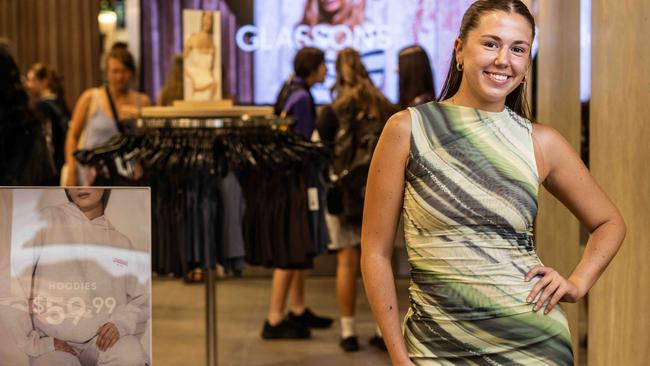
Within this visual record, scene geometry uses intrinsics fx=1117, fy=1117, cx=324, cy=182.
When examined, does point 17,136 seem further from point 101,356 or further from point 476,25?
point 476,25

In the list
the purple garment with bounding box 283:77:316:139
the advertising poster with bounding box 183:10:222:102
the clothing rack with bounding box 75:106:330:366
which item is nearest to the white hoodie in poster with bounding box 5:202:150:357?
the clothing rack with bounding box 75:106:330:366

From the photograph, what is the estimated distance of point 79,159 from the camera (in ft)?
15.2

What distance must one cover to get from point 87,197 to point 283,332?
12.5ft

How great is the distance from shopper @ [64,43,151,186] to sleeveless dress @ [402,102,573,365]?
15.0 ft

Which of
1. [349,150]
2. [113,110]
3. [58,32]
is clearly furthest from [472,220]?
[58,32]

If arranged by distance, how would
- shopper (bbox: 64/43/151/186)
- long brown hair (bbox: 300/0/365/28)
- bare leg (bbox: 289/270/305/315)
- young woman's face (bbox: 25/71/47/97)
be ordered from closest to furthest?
bare leg (bbox: 289/270/305/315)
shopper (bbox: 64/43/151/186)
young woman's face (bbox: 25/71/47/97)
long brown hair (bbox: 300/0/365/28)

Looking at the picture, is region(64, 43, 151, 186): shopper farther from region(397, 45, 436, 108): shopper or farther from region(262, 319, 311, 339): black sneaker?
region(397, 45, 436, 108): shopper

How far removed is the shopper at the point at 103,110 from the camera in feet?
21.8

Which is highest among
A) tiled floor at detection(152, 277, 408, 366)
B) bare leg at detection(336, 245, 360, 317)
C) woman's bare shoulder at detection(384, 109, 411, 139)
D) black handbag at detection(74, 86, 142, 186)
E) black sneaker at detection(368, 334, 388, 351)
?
woman's bare shoulder at detection(384, 109, 411, 139)

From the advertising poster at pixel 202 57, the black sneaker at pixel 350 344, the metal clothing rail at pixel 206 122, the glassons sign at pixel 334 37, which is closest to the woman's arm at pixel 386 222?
the metal clothing rail at pixel 206 122

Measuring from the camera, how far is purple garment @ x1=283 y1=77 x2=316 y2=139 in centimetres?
652

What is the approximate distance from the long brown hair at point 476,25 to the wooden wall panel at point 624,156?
95 centimetres

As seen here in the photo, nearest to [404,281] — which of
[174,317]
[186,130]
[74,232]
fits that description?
[174,317]

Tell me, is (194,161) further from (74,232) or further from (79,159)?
(74,232)
